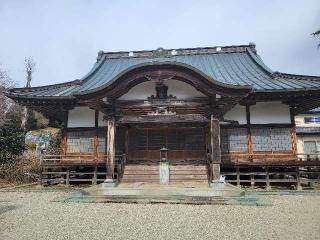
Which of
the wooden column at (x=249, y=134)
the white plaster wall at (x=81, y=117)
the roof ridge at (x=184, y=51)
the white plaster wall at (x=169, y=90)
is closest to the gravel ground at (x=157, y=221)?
the wooden column at (x=249, y=134)

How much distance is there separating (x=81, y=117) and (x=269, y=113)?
9.89m

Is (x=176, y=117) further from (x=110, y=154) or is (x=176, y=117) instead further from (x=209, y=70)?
(x=209, y=70)

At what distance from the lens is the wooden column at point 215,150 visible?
1073 centimetres

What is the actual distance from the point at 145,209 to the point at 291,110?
944cm

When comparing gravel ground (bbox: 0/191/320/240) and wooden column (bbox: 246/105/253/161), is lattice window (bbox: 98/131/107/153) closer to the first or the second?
gravel ground (bbox: 0/191/320/240)

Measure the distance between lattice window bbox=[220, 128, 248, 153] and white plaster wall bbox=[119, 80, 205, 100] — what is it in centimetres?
314

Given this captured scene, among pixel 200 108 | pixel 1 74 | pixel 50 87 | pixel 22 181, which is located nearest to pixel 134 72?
pixel 200 108

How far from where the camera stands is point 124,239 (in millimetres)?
5398

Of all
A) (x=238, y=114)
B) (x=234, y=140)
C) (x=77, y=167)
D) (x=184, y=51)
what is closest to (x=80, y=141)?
(x=77, y=167)

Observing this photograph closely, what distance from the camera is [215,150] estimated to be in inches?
429

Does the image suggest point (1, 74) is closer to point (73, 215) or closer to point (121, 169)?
point (121, 169)

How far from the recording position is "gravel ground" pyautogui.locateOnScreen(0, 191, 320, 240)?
5695 mm

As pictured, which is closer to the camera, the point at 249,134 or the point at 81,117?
the point at 249,134

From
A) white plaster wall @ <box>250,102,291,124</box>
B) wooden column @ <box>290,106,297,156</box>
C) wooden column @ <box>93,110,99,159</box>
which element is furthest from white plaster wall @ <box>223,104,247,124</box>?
wooden column @ <box>93,110,99,159</box>
